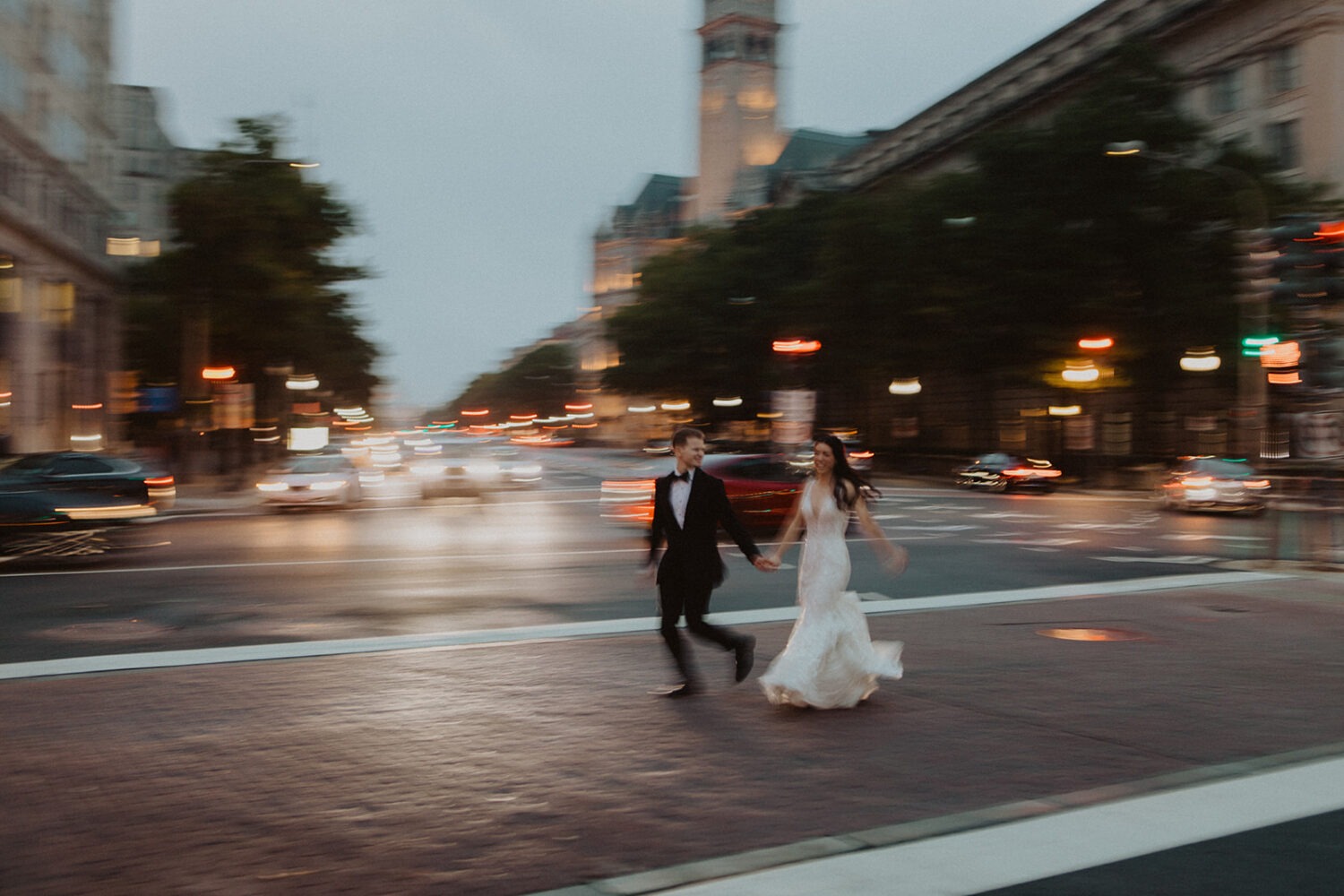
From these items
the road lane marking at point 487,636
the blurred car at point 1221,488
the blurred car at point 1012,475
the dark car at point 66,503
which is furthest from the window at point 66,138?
the road lane marking at point 487,636

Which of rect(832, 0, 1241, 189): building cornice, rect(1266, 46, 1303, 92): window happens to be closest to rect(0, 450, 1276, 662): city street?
rect(1266, 46, 1303, 92): window

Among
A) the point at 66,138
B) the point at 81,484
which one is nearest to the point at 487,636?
the point at 81,484

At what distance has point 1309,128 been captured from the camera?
141 ft

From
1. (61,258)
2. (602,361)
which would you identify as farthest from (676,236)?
(61,258)

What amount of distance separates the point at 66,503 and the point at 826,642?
13.2 m

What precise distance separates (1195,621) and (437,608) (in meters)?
7.29

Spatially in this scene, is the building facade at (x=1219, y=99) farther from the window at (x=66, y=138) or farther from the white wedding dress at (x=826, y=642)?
the window at (x=66, y=138)

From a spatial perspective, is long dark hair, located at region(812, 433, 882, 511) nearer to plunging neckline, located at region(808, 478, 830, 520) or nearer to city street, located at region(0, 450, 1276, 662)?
plunging neckline, located at region(808, 478, 830, 520)

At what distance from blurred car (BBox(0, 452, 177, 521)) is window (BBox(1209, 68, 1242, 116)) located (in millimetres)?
42477

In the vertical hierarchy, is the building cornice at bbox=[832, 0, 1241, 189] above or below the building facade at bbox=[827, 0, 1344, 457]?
above

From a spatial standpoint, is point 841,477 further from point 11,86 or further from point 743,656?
point 11,86

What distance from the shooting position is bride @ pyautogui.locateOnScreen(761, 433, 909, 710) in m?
7.74

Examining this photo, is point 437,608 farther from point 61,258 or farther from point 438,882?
point 61,258

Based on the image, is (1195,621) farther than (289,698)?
Yes
